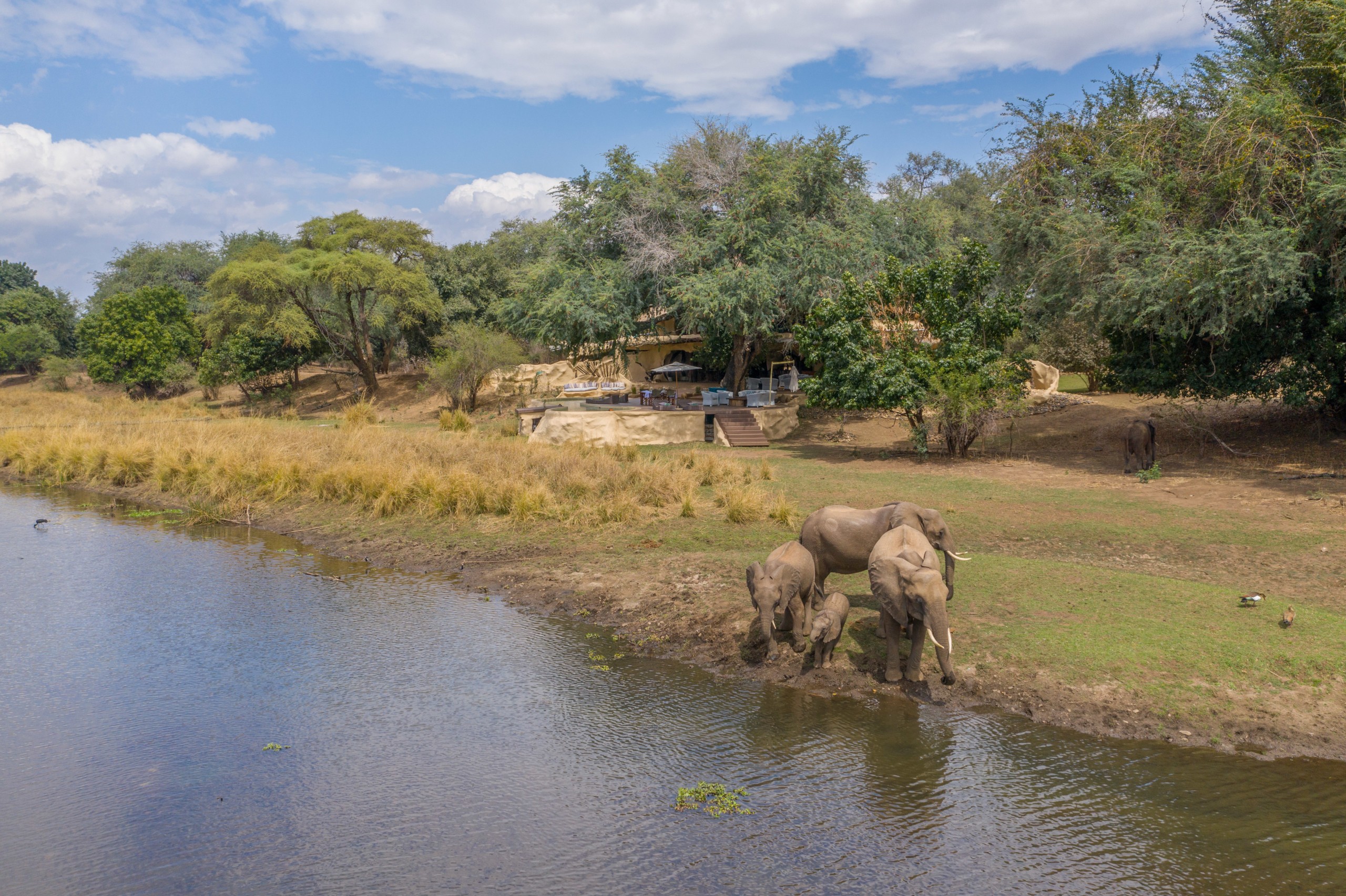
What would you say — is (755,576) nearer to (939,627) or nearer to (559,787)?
(939,627)

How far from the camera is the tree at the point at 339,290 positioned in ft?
133

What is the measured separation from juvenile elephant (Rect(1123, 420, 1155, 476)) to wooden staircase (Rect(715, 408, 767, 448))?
11.1 m

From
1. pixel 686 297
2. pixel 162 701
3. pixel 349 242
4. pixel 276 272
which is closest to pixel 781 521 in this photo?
pixel 162 701

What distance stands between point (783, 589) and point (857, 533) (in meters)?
1.19

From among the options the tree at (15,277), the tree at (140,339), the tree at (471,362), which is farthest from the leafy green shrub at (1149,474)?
the tree at (15,277)

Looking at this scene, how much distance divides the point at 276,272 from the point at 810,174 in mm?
25253

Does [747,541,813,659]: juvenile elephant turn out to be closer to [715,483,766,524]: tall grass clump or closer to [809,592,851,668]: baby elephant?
[809,592,851,668]: baby elephant

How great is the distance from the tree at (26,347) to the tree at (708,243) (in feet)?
161

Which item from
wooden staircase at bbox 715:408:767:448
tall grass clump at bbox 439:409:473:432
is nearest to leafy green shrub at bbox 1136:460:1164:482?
wooden staircase at bbox 715:408:767:448

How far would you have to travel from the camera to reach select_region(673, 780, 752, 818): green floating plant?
21.9ft

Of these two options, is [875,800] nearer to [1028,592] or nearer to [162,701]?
[1028,592]

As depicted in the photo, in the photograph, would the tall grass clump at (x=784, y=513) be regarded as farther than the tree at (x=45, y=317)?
No

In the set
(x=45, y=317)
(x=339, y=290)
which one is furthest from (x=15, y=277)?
(x=339, y=290)

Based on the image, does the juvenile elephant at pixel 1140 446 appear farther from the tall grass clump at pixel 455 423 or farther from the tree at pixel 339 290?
the tree at pixel 339 290
